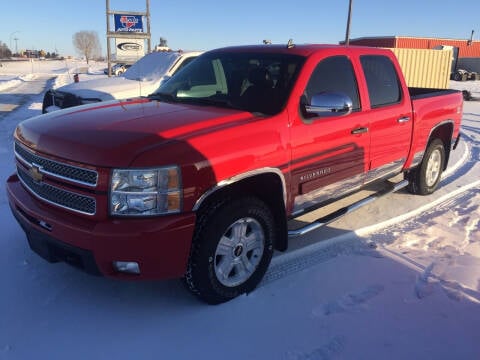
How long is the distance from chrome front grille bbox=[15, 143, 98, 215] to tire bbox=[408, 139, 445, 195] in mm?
4349

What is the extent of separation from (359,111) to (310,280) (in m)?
1.65

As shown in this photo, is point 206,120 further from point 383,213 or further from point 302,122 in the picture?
point 383,213

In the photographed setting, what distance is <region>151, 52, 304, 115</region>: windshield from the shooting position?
361cm

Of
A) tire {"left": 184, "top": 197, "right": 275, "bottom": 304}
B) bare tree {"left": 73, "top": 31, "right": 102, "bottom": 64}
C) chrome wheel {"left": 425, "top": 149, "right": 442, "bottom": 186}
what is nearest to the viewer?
tire {"left": 184, "top": 197, "right": 275, "bottom": 304}

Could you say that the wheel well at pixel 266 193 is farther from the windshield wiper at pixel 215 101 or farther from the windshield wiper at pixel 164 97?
the windshield wiper at pixel 164 97

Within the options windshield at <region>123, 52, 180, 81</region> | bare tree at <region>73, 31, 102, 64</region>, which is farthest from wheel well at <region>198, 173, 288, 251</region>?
bare tree at <region>73, 31, 102, 64</region>

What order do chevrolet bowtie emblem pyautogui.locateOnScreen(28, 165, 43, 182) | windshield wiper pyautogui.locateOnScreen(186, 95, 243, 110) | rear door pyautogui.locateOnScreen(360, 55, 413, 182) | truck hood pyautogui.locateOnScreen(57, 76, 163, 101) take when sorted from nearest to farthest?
chevrolet bowtie emblem pyautogui.locateOnScreen(28, 165, 43, 182), windshield wiper pyautogui.locateOnScreen(186, 95, 243, 110), rear door pyautogui.locateOnScreen(360, 55, 413, 182), truck hood pyautogui.locateOnScreen(57, 76, 163, 101)

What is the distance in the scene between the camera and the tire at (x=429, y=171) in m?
5.69

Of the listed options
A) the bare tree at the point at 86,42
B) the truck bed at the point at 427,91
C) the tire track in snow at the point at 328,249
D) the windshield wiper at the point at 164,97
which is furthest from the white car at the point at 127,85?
the bare tree at the point at 86,42

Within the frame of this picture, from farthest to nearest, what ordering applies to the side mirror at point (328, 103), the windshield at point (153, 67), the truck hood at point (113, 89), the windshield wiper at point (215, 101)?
the windshield at point (153, 67) → the truck hood at point (113, 89) → the windshield wiper at point (215, 101) → the side mirror at point (328, 103)

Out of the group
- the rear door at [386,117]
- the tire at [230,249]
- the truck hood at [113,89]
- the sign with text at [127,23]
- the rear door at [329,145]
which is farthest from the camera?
the sign with text at [127,23]

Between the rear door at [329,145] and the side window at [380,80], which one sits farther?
the side window at [380,80]

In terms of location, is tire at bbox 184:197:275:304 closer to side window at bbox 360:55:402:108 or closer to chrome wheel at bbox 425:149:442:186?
side window at bbox 360:55:402:108

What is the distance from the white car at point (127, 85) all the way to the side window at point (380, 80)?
4.77m
